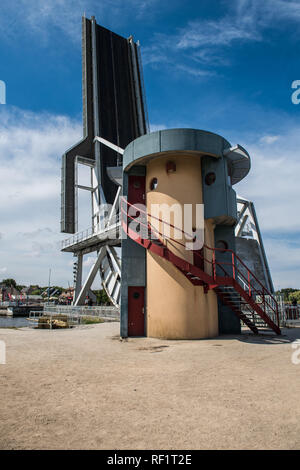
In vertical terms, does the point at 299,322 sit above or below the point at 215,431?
below

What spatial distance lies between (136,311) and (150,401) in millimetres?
8971

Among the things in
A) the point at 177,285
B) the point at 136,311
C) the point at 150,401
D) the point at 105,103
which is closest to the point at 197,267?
the point at 177,285

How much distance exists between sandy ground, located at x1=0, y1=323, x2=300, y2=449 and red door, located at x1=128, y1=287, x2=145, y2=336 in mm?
4354

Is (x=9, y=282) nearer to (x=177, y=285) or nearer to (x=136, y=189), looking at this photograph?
(x=136, y=189)

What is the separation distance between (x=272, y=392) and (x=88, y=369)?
408 cm

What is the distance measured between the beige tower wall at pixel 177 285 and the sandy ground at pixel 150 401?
3.48 meters

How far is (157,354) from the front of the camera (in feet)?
31.5

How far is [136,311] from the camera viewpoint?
14.0 meters

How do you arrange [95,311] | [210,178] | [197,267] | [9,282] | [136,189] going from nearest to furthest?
[197,267] → [210,178] → [136,189] → [95,311] → [9,282]

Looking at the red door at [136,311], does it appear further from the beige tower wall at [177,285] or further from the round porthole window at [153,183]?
the round porthole window at [153,183]

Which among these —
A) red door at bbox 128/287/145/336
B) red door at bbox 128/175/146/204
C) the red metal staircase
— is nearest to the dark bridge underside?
red door at bbox 128/175/146/204

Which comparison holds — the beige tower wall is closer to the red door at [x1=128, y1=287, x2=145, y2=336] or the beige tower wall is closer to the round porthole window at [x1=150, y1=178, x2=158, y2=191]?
the round porthole window at [x1=150, y1=178, x2=158, y2=191]
